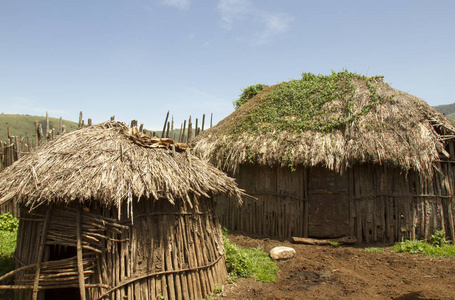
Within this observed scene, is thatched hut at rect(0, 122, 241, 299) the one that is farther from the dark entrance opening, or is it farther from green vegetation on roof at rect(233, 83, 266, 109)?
green vegetation on roof at rect(233, 83, 266, 109)

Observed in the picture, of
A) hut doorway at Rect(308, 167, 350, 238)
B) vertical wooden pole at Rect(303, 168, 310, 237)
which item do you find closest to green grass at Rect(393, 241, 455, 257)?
hut doorway at Rect(308, 167, 350, 238)

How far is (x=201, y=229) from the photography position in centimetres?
580

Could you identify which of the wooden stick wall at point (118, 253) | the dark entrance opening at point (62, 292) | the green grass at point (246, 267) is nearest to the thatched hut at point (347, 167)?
the green grass at point (246, 267)

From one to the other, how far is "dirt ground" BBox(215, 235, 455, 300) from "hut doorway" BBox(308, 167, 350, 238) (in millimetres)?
822

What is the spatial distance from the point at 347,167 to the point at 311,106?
252 centimetres

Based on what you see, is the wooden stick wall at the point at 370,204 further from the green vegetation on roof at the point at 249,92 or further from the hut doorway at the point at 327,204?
the green vegetation on roof at the point at 249,92

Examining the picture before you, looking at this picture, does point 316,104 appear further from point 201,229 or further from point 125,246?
point 125,246

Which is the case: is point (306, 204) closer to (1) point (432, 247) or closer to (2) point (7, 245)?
(1) point (432, 247)

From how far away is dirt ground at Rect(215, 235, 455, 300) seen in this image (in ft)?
19.5

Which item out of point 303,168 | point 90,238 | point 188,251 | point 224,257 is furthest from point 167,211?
point 303,168

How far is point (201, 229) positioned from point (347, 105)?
22.1ft

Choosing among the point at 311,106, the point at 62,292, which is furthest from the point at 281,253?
the point at 311,106

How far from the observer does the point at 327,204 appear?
9648 mm

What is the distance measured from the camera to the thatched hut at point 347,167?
9.08m
